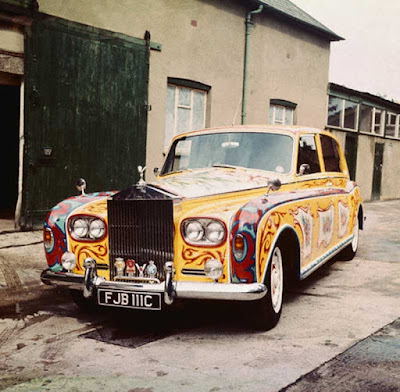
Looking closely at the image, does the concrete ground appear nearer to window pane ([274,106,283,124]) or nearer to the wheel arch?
Answer: the wheel arch

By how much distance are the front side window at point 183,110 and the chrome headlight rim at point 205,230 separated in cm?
749

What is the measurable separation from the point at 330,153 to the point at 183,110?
5605 millimetres

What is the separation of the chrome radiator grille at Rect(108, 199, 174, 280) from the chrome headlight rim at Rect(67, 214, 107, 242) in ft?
0.34

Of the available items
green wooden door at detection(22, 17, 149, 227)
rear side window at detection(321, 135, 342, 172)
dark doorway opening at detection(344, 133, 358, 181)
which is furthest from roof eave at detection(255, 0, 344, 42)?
rear side window at detection(321, 135, 342, 172)

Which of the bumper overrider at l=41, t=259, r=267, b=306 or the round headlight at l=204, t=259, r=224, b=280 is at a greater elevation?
the round headlight at l=204, t=259, r=224, b=280

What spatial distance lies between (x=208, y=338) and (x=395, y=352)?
4.58 feet

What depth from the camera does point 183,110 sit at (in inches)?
468

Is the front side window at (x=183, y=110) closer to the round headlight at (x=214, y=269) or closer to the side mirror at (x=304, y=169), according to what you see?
the side mirror at (x=304, y=169)

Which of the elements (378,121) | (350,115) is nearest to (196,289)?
(350,115)

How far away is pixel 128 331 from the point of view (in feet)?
14.8

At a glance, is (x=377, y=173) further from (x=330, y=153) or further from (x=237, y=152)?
(x=237, y=152)

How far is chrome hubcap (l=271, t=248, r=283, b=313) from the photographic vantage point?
4.60 m

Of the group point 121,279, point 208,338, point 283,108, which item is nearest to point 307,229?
point 208,338

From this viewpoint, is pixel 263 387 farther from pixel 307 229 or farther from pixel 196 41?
pixel 196 41
